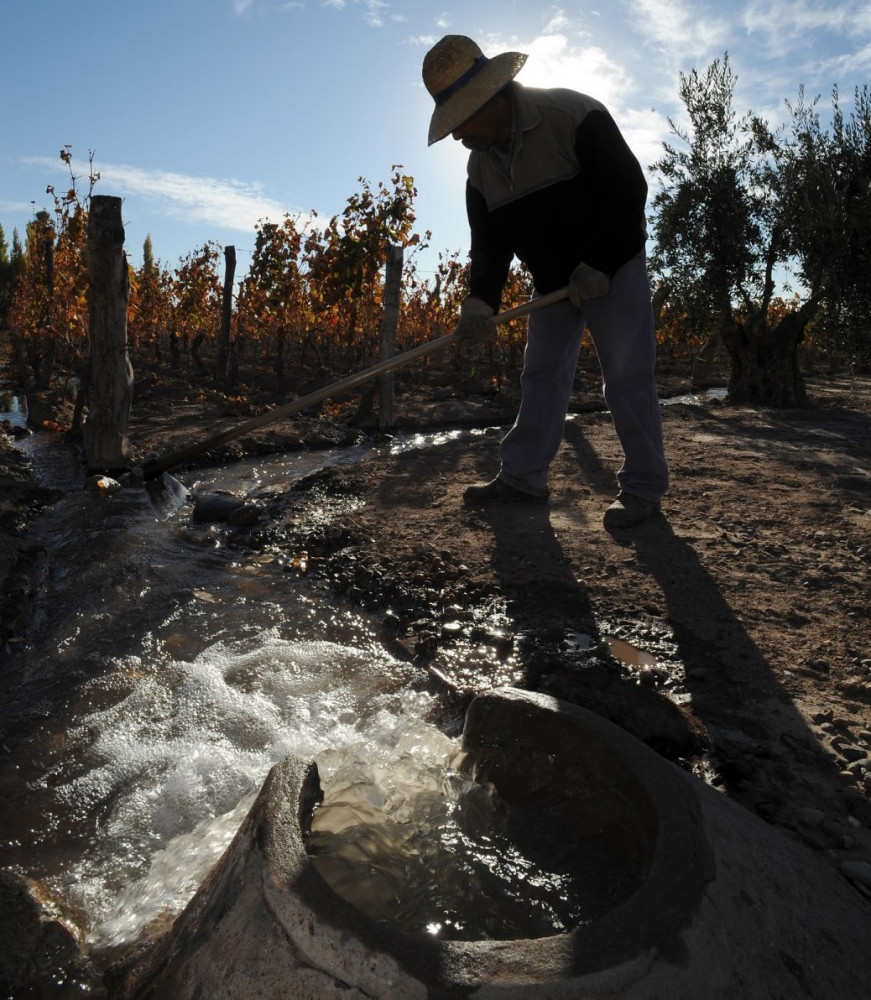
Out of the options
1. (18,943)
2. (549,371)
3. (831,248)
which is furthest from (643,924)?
(831,248)

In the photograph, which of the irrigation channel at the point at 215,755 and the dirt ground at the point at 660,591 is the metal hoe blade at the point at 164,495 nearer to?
the dirt ground at the point at 660,591

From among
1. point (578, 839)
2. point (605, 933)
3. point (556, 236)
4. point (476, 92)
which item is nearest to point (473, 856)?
point (578, 839)

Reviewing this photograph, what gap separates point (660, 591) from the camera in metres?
3.20

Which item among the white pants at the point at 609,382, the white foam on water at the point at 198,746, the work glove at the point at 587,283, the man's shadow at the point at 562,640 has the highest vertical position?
the work glove at the point at 587,283

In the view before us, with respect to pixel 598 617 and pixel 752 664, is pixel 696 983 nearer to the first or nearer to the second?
pixel 752 664

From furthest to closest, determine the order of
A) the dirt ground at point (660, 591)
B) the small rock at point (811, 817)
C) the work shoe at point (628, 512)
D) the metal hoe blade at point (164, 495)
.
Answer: the metal hoe blade at point (164, 495)
the work shoe at point (628, 512)
the dirt ground at point (660, 591)
the small rock at point (811, 817)

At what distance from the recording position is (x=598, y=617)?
305 cm

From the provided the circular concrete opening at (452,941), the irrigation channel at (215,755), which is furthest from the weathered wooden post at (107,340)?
the circular concrete opening at (452,941)

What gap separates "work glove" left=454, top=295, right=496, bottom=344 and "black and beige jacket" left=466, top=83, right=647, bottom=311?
0.37 meters

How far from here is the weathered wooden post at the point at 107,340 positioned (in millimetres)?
5332

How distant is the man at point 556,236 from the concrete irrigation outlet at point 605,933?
96.5 inches

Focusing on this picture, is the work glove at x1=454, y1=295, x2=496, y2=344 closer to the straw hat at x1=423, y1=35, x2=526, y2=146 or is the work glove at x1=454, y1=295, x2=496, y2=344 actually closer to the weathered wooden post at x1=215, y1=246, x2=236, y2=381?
the straw hat at x1=423, y1=35, x2=526, y2=146

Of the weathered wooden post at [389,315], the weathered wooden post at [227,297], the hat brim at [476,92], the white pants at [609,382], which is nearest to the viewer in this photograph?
the hat brim at [476,92]

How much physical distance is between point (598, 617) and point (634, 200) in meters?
1.95
